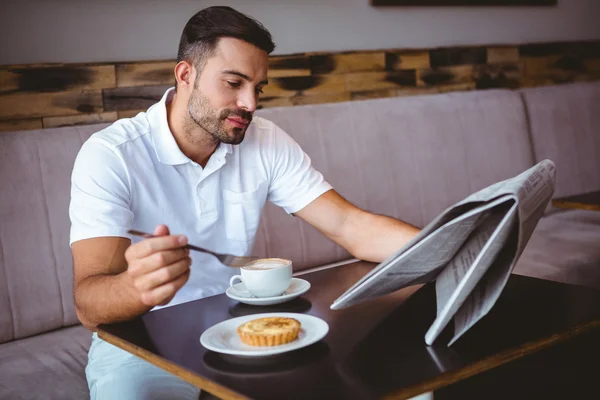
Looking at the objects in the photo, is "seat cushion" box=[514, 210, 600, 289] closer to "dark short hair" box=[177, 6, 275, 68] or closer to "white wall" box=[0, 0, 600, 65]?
"white wall" box=[0, 0, 600, 65]

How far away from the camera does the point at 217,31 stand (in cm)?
172

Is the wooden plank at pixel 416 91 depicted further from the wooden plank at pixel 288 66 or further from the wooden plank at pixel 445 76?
the wooden plank at pixel 288 66

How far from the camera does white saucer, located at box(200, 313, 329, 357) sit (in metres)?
1.05

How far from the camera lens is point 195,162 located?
5.72 feet

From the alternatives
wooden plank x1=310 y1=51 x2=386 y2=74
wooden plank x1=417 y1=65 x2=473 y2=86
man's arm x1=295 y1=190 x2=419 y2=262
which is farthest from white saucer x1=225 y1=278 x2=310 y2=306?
wooden plank x1=417 y1=65 x2=473 y2=86

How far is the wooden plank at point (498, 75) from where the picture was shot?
3.67 metres

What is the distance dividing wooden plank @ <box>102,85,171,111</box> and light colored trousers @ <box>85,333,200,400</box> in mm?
1209

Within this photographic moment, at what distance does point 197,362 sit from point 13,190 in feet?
3.86

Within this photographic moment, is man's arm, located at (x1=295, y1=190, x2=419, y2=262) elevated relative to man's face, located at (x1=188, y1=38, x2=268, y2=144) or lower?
lower

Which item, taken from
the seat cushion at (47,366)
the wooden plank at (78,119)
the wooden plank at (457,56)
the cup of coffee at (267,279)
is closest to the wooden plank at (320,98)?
the wooden plank at (457,56)

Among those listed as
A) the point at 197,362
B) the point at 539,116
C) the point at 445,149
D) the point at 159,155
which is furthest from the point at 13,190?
the point at 539,116

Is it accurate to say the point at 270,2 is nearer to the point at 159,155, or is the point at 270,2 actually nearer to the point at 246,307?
the point at 159,155

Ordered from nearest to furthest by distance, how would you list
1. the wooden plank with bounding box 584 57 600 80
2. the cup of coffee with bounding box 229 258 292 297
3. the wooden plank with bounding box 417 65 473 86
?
the cup of coffee with bounding box 229 258 292 297 < the wooden plank with bounding box 417 65 473 86 < the wooden plank with bounding box 584 57 600 80

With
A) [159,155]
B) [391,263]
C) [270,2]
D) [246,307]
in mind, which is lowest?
[246,307]
